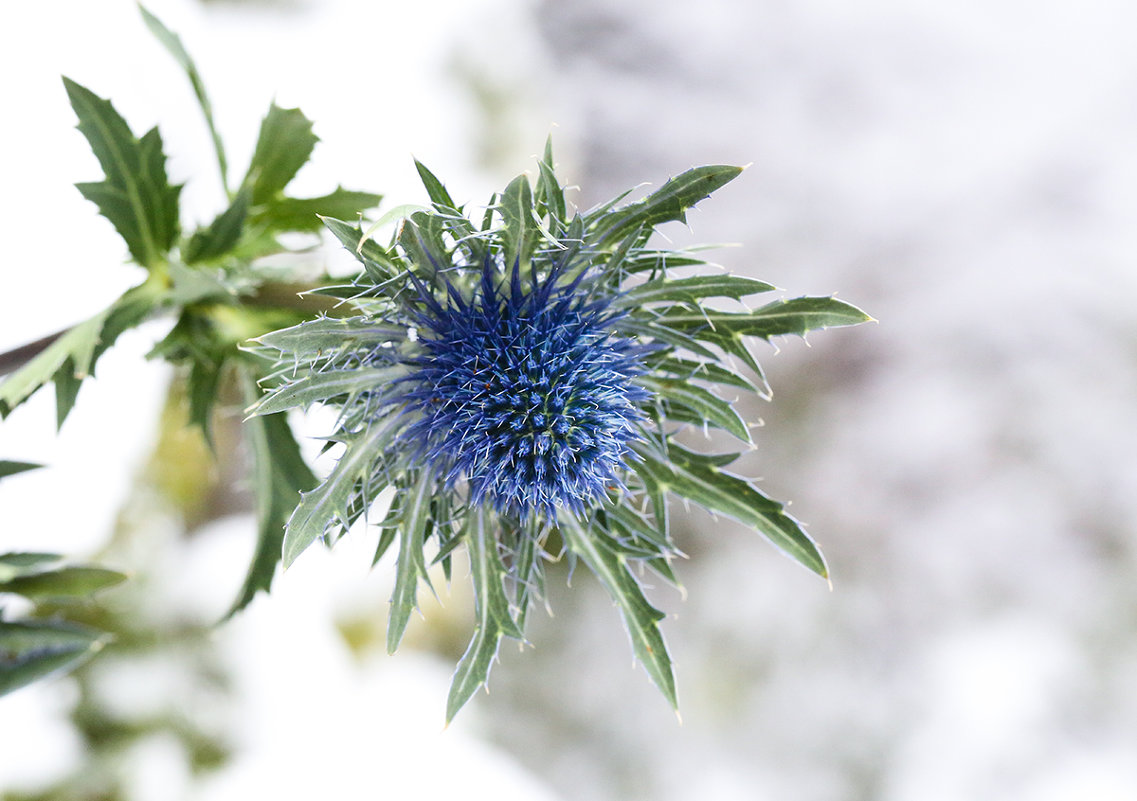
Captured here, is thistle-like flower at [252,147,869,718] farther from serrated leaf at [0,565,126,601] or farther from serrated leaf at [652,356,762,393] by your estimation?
serrated leaf at [0,565,126,601]

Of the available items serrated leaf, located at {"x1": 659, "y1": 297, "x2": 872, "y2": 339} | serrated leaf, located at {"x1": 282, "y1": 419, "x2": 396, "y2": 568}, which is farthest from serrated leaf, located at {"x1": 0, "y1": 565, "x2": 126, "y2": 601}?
serrated leaf, located at {"x1": 659, "y1": 297, "x2": 872, "y2": 339}

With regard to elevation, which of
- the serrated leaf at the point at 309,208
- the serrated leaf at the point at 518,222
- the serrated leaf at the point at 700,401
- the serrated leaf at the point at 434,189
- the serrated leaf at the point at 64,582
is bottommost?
the serrated leaf at the point at 64,582

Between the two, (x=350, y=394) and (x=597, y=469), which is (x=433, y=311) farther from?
(x=597, y=469)

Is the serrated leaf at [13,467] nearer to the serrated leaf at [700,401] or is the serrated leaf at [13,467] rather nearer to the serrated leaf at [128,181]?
the serrated leaf at [128,181]

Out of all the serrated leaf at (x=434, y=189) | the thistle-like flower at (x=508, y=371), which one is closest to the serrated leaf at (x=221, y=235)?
the thistle-like flower at (x=508, y=371)

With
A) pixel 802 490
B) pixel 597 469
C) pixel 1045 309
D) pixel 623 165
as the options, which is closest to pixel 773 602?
pixel 802 490

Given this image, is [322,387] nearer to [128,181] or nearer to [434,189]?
[434,189]

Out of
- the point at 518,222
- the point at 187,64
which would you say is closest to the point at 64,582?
the point at 187,64
